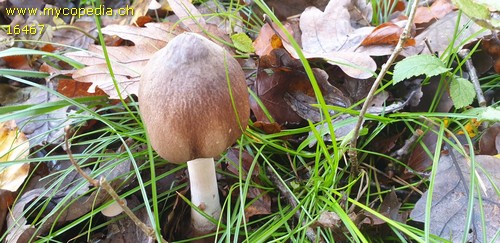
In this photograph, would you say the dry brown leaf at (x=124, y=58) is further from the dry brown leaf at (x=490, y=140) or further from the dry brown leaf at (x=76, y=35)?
the dry brown leaf at (x=490, y=140)

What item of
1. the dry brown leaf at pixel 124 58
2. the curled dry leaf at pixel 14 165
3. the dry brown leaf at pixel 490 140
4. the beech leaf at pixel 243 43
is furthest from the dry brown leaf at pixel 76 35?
the dry brown leaf at pixel 490 140

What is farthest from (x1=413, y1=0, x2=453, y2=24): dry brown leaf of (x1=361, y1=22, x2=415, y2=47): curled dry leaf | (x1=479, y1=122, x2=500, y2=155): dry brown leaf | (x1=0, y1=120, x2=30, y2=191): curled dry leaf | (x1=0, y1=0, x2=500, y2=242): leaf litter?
(x1=0, y1=120, x2=30, y2=191): curled dry leaf

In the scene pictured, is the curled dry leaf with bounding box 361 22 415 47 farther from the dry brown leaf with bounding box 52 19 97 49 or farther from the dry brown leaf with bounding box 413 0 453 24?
the dry brown leaf with bounding box 52 19 97 49

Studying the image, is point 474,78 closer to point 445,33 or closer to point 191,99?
point 445,33

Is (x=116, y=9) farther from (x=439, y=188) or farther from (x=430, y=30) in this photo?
(x=439, y=188)

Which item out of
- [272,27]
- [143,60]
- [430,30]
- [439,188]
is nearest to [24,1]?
[143,60]

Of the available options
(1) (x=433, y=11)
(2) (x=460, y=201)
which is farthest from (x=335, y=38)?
(2) (x=460, y=201)
